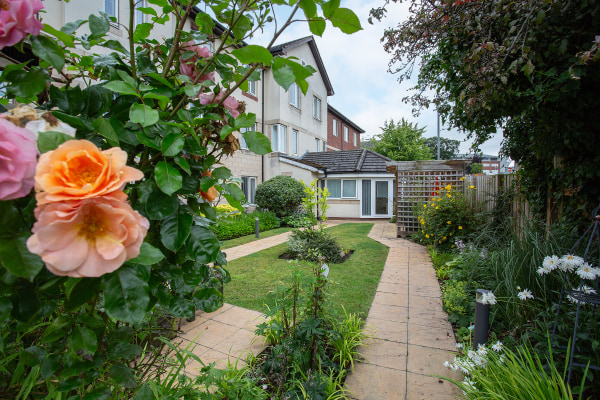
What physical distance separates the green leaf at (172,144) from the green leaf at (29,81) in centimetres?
29

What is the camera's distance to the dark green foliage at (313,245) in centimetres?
675

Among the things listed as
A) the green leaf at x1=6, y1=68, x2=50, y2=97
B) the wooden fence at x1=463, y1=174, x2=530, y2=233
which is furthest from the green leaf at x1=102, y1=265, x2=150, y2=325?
the wooden fence at x1=463, y1=174, x2=530, y2=233

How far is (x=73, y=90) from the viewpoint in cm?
79

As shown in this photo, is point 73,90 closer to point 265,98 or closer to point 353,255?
point 353,255

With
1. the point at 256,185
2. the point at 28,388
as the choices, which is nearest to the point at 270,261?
the point at 28,388

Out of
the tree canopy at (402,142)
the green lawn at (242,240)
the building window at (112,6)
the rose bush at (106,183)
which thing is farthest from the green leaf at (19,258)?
the tree canopy at (402,142)

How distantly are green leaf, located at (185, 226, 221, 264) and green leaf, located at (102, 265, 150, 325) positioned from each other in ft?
0.73

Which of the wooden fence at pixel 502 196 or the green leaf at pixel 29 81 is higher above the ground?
the green leaf at pixel 29 81

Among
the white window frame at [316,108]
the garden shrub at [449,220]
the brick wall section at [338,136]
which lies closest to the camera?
the garden shrub at [449,220]

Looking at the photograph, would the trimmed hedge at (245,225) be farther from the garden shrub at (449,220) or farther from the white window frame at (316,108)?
the white window frame at (316,108)

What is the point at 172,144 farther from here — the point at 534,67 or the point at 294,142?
the point at 294,142

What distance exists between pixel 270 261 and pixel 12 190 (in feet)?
20.5

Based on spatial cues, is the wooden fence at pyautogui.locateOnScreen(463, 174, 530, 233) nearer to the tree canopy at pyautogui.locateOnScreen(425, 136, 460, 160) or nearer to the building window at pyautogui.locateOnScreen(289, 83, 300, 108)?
the building window at pyautogui.locateOnScreen(289, 83, 300, 108)

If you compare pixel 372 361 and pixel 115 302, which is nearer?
pixel 115 302
